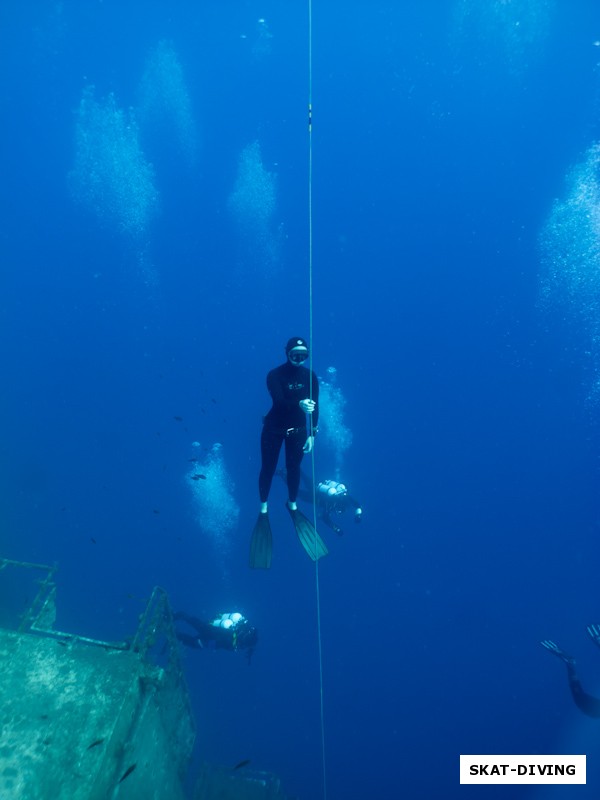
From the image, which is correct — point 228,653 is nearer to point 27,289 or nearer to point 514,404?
point 514,404

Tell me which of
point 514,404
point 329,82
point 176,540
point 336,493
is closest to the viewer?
point 336,493

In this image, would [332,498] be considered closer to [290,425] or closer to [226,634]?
[226,634]

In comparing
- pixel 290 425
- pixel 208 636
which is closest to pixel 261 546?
pixel 290 425

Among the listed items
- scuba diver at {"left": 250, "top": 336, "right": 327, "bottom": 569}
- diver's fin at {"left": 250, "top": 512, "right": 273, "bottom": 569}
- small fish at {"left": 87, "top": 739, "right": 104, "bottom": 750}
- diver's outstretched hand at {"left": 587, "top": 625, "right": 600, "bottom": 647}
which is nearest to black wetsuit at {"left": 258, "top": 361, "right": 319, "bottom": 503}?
scuba diver at {"left": 250, "top": 336, "right": 327, "bottom": 569}

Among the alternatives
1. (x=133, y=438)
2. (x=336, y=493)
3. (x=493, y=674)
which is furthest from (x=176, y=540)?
(x=493, y=674)

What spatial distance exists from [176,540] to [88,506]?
13.8ft

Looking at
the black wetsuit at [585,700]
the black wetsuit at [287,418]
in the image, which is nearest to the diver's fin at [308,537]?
the black wetsuit at [287,418]

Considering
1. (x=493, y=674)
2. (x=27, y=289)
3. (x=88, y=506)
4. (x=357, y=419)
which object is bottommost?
(x=493, y=674)

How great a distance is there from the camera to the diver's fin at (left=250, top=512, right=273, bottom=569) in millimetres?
6186

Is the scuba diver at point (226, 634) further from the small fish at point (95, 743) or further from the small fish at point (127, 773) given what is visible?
the small fish at point (95, 743)

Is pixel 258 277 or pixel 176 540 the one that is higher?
pixel 258 277

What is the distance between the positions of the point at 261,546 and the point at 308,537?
0.70 m

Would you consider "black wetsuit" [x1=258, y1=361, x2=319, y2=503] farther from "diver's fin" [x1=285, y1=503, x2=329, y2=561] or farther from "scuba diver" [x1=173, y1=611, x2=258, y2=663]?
"scuba diver" [x1=173, y1=611, x2=258, y2=663]

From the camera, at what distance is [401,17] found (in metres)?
57.6
